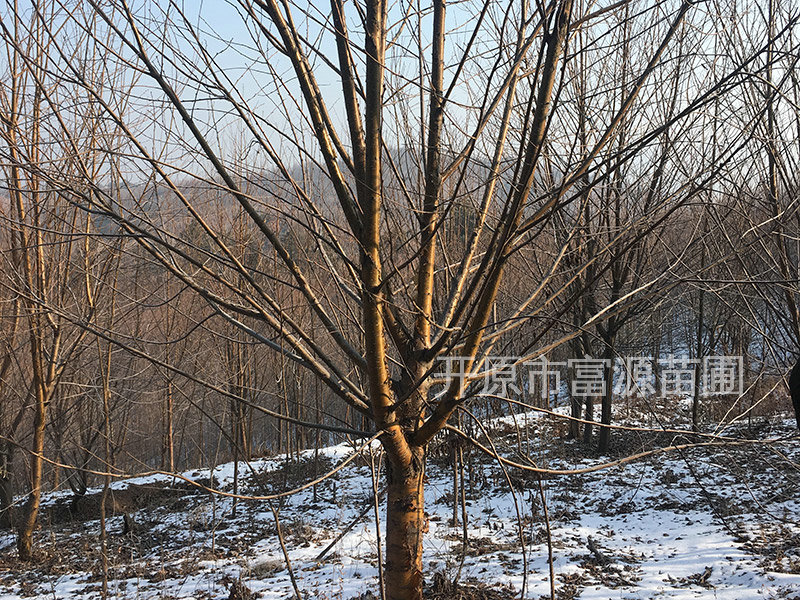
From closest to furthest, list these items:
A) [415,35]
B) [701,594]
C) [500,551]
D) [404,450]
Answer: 1. [404,450]
2. [415,35]
3. [701,594]
4. [500,551]

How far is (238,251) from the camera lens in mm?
6750

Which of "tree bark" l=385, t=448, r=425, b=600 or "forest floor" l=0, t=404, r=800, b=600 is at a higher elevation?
"tree bark" l=385, t=448, r=425, b=600

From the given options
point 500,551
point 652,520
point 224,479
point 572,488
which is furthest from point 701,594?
point 224,479

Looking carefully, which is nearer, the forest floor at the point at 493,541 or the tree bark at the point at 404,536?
the tree bark at the point at 404,536

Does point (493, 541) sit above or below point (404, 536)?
below

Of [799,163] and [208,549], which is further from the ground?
[799,163]

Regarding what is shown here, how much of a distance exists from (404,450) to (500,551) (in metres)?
3.33

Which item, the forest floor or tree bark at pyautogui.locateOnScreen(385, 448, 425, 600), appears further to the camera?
the forest floor

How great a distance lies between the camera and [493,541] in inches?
194

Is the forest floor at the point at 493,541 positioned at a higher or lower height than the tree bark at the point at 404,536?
lower

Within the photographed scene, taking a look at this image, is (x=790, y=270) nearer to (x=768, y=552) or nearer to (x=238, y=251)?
(x=768, y=552)

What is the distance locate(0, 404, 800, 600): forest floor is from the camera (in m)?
3.86

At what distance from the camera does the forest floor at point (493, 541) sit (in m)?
3.86

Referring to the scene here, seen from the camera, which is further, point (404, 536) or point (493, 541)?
point (493, 541)
